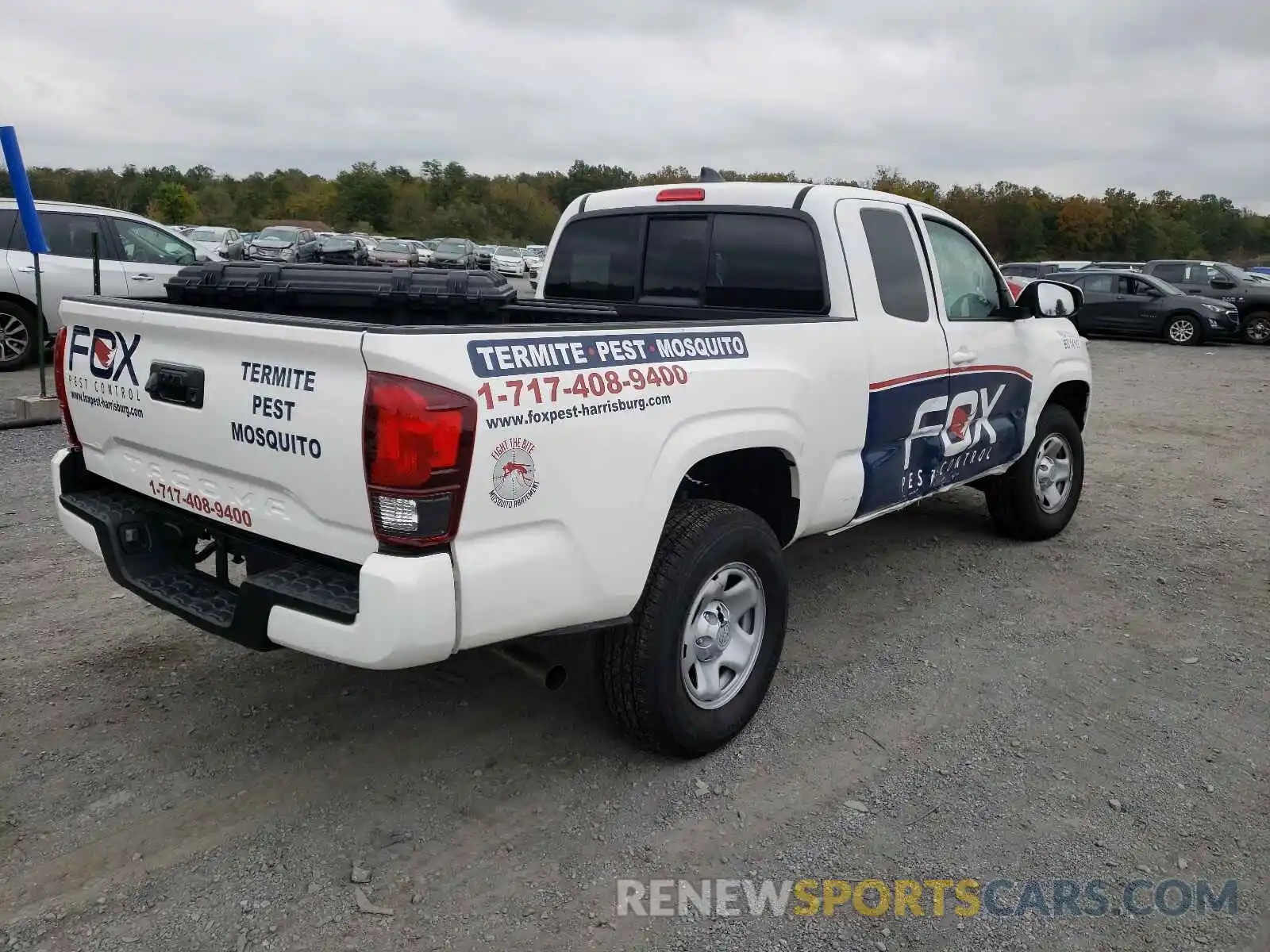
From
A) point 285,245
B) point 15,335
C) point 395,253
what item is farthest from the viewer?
point 395,253

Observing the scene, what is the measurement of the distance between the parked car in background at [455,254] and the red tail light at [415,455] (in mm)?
29458

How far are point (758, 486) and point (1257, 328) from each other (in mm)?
20892

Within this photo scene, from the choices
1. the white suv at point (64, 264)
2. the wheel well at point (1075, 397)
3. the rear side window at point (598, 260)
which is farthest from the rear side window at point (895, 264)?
the white suv at point (64, 264)

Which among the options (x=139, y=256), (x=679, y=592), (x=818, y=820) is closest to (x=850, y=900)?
→ (x=818, y=820)

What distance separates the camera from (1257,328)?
20312 millimetres

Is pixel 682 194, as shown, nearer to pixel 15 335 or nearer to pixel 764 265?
pixel 764 265

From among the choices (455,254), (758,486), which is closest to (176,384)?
(758,486)

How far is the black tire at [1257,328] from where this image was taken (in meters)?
20.1

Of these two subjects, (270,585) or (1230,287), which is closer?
(270,585)

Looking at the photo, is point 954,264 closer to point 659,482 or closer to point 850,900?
point 659,482

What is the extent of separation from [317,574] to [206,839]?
87 cm

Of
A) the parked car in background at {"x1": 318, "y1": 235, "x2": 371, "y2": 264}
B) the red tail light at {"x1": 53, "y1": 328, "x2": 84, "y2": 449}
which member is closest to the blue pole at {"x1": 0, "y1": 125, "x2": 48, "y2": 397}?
the red tail light at {"x1": 53, "y1": 328, "x2": 84, "y2": 449}

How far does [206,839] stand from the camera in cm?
284

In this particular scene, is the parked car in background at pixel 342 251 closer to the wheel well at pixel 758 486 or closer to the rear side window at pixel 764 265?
the rear side window at pixel 764 265
